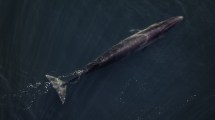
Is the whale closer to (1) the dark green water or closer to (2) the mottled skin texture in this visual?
(2) the mottled skin texture

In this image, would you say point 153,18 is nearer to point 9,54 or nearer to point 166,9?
point 166,9

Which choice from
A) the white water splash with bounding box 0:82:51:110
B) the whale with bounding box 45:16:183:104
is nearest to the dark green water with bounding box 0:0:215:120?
the white water splash with bounding box 0:82:51:110

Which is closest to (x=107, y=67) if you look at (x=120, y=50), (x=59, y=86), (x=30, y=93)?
(x=120, y=50)

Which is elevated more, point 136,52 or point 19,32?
point 19,32

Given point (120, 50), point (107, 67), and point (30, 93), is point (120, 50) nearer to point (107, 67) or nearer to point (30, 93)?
point (107, 67)

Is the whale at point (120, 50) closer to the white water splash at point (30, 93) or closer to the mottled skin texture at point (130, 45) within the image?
the mottled skin texture at point (130, 45)

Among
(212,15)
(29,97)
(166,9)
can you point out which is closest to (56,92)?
(29,97)

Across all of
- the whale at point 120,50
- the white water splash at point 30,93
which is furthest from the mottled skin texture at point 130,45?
the white water splash at point 30,93
